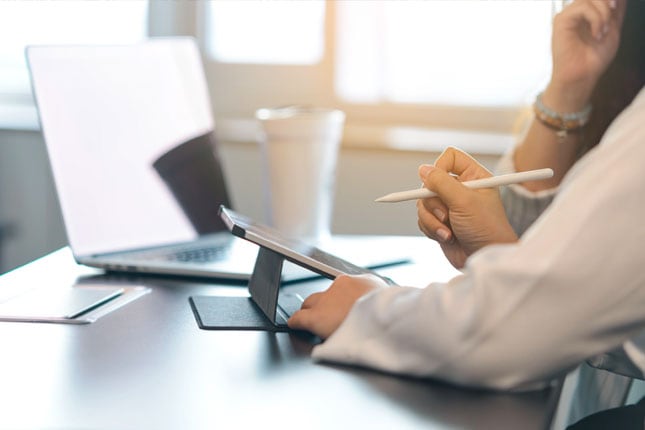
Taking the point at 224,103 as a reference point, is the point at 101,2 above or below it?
above

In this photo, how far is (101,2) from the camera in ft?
6.40

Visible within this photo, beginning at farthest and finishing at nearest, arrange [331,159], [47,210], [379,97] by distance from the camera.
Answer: [47,210] < [379,97] < [331,159]

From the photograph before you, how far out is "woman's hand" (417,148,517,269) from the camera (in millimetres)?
840

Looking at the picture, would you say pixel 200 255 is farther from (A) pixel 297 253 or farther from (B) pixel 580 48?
(B) pixel 580 48

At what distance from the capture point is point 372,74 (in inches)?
74.2

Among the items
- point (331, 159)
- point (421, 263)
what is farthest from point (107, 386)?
point (331, 159)

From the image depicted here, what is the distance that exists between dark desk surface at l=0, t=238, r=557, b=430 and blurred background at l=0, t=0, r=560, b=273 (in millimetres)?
1033

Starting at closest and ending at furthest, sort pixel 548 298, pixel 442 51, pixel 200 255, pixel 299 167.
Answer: pixel 548 298 < pixel 200 255 < pixel 299 167 < pixel 442 51

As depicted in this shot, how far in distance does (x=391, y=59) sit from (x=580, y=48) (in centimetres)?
62

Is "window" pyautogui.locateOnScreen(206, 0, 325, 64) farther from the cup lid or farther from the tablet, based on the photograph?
the tablet

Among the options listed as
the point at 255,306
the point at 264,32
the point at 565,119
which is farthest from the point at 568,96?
the point at 264,32

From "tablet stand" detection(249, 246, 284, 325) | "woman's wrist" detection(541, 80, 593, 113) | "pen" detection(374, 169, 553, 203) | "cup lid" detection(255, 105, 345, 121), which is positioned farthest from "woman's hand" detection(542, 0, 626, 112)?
"tablet stand" detection(249, 246, 284, 325)

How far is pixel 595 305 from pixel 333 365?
0.69 ft

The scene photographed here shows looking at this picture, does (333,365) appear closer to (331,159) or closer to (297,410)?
(297,410)
